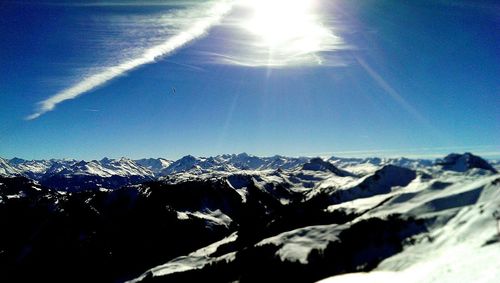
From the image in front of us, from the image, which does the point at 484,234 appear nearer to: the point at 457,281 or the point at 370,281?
the point at 370,281

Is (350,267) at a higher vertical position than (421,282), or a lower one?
lower

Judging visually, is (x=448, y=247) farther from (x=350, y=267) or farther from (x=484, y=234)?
(x=350, y=267)

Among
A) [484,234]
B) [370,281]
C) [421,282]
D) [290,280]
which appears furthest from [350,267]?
[421,282]

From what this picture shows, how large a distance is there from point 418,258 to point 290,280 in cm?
6352

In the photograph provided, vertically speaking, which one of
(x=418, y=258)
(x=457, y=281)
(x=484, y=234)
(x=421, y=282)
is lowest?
(x=418, y=258)

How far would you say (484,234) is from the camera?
190750 millimetres

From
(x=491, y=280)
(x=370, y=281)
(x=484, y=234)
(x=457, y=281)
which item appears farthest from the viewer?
(x=484, y=234)

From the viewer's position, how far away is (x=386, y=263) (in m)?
196

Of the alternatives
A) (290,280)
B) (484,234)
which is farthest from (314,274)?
(484,234)

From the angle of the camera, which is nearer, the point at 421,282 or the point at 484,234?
the point at 421,282

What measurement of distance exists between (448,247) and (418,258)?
19.6m

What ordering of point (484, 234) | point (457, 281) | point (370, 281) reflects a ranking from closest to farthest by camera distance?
point (457, 281) < point (370, 281) < point (484, 234)

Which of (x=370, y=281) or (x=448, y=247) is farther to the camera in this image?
(x=448, y=247)

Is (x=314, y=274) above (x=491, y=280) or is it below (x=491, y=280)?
below
